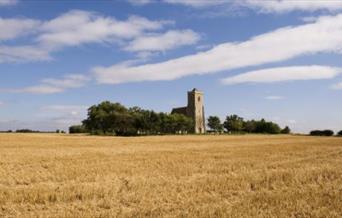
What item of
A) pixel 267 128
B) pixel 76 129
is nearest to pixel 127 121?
pixel 76 129

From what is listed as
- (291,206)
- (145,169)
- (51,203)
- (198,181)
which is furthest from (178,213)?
(145,169)

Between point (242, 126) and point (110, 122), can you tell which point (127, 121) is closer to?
point (110, 122)

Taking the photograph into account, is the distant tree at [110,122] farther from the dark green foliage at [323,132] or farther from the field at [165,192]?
the field at [165,192]

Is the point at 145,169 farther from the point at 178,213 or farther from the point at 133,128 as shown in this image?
the point at 133,128

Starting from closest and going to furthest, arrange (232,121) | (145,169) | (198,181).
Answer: (198,181), (145,169), (232,121)

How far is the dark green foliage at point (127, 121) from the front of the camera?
102 metres

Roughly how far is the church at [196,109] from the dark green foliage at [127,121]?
70.5ft

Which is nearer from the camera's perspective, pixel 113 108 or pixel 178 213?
pixel 178 213

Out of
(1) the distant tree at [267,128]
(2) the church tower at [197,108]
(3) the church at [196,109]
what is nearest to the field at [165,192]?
(1) the distant tree at [267,128]

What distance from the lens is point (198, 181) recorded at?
1511cm

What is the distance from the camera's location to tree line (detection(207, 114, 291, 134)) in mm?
123812

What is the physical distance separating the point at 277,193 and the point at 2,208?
656 cm

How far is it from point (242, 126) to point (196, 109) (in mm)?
14705

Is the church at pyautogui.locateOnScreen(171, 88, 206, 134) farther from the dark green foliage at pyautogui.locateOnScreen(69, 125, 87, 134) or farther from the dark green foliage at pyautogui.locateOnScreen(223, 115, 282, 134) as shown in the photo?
the dark green foliage at pyautogui.locateOnScreen(69, 125, 87, 134)
